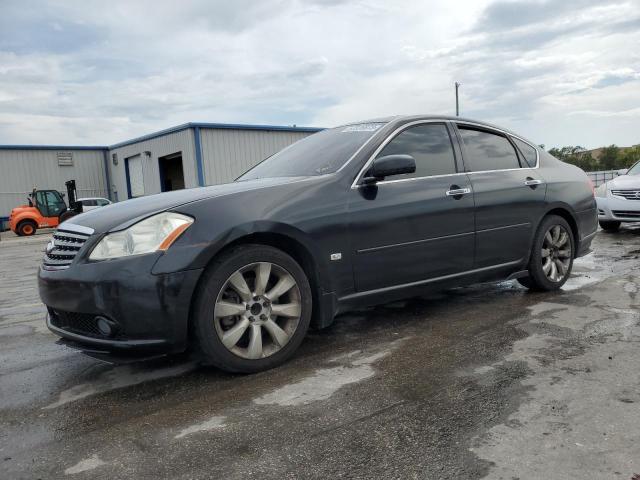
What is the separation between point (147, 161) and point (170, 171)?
4.56 ft

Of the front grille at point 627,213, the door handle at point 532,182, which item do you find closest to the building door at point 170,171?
the front grille at point 627,213

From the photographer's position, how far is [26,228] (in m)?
24.2

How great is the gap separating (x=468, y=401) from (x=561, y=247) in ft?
9.48

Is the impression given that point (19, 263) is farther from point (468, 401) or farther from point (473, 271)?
point (468, 401)

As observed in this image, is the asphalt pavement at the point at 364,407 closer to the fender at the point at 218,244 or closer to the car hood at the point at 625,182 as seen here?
the fender at the point at 218,244

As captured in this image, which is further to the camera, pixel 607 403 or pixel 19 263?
pixel 19 263

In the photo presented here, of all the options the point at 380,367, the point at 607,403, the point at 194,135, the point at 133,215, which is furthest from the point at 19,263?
the point at 194,135

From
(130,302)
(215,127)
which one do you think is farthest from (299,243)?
(215,127)

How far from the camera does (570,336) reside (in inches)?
143

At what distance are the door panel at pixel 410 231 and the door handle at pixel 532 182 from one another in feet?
2.58

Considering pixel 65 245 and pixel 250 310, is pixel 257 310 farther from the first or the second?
pixel 65 245

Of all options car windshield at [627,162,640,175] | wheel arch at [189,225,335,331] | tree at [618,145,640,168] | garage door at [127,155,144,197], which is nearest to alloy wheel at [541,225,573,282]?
wheel arch at [189,225,335,331]

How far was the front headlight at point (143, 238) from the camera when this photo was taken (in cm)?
289

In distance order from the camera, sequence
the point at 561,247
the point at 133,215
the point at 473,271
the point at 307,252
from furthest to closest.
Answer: the point at 561,247 < the point at 473,271 < the point at 307,252 < the point at 133,215
